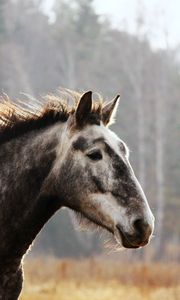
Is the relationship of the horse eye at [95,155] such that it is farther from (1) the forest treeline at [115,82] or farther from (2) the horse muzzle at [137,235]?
(1) the forest treeline at [115,82]

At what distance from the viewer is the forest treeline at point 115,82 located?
41.0 metres

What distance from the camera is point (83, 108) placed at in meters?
6.15

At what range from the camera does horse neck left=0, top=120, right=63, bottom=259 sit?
6.14 meters

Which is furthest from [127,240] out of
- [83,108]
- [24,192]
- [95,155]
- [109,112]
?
[109,112]

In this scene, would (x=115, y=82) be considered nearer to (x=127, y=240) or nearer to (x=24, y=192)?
(x=24, y=192)

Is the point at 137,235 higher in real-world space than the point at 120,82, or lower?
lower

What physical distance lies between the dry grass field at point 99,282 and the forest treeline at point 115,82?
12820 mm

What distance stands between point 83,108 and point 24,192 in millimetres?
740

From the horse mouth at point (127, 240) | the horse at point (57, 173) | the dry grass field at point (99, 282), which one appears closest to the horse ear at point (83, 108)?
the horse at point (57, 173)

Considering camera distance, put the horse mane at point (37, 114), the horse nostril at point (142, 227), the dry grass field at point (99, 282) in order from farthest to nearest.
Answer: the dry grass field at point (99, 282) < the horse mane at point (37, 114) < the horse nostril at point (142, 227)

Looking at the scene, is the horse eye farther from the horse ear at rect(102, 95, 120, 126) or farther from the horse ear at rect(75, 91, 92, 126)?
the horse ear at rect(102, 95, 120, 126)

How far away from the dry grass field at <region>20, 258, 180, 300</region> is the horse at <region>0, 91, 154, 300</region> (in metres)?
8.97

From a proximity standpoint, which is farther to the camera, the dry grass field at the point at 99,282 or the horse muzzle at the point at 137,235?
the dry grass field at the point at 99,282

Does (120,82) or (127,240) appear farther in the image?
(120,82)
